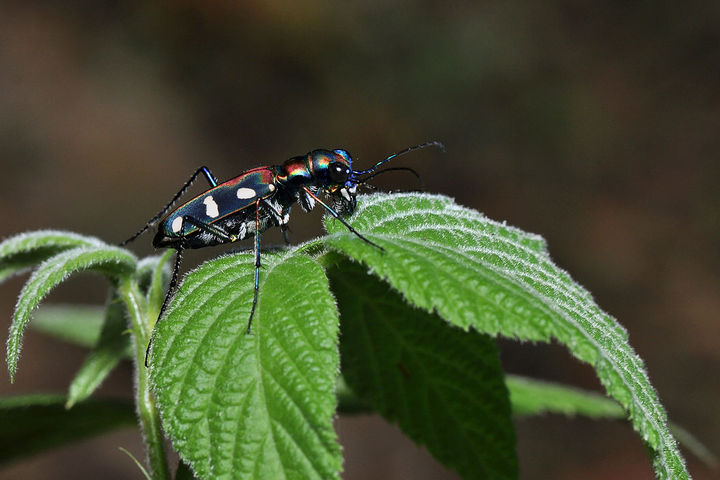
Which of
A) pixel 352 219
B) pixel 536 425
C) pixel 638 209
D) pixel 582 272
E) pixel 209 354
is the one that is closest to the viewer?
pixel 209 354

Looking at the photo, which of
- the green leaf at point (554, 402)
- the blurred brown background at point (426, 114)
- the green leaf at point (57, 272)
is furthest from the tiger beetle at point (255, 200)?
the blurred brown background at point (426, 114)

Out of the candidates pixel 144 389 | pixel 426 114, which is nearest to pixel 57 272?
pixel 144 389

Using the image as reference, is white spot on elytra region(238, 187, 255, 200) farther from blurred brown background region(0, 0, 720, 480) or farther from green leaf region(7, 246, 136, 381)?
blurred brown background region(0, 0, 720, 480)

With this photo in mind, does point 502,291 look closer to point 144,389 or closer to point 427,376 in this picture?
point 427,376

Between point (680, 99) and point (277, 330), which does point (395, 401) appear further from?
point (680, 99)

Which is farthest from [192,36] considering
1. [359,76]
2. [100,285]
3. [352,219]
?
[352,219]

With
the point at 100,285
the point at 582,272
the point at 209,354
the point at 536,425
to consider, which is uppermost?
the point at 582,272
